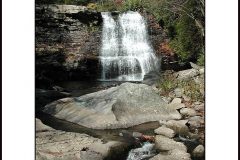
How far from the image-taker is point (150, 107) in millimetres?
4273

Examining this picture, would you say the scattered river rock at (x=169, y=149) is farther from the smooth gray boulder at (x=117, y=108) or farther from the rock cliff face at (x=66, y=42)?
the rock cliff face at (x=66, y=42)

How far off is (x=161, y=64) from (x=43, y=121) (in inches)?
43.8


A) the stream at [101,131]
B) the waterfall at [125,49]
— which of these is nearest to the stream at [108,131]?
the stream at [101,131]

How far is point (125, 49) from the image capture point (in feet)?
14.1

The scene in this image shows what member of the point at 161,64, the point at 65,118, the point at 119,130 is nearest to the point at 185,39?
the point at 161,64

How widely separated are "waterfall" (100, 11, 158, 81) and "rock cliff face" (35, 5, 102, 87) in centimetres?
8

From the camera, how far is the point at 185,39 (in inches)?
169

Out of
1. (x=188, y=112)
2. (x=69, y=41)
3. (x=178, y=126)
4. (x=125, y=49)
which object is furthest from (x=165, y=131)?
(x=69, y=41)

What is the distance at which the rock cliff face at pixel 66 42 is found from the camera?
4.17 metres

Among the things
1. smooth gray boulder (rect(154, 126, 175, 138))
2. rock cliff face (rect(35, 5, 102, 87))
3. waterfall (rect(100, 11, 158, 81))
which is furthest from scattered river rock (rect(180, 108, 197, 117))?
rock cliff face (rect(35, 5, 102, 87))

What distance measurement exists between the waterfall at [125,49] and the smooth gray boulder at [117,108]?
0.39 feet
